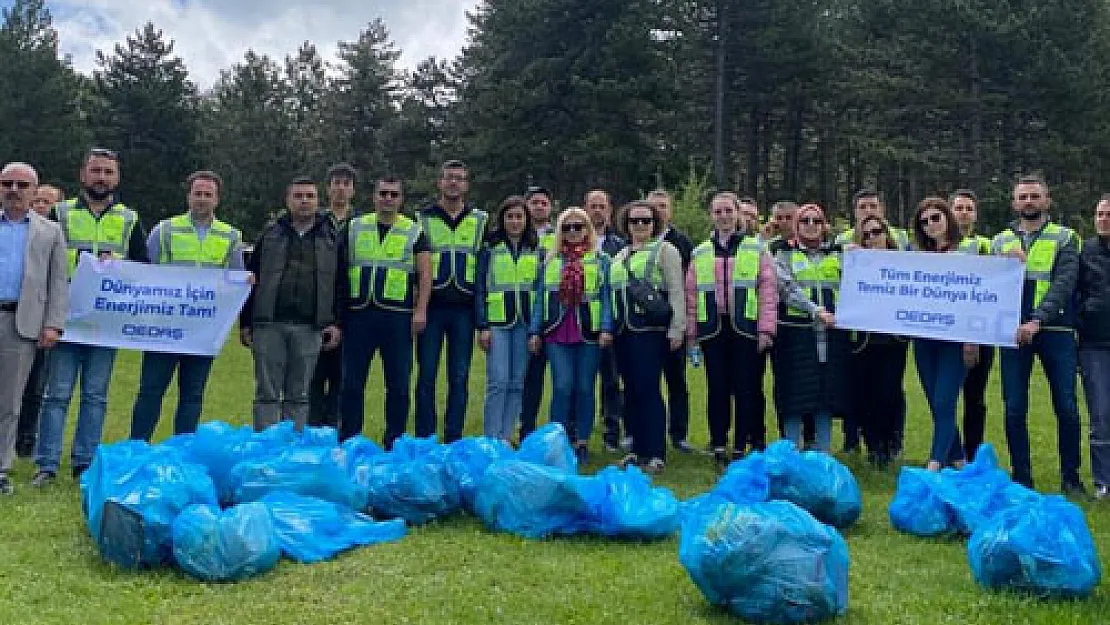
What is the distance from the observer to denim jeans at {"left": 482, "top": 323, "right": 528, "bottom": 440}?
790 cm

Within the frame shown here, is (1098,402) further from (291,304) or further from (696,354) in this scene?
(291,304)

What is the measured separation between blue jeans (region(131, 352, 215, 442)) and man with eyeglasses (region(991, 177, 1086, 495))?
18.6ft

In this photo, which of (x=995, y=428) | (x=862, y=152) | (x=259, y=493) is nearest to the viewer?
(x=259, y=493)

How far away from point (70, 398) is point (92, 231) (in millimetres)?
1160

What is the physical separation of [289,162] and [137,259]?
136ft

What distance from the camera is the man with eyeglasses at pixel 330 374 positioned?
8008 millimetres

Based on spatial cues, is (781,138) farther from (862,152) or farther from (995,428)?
(995,428)

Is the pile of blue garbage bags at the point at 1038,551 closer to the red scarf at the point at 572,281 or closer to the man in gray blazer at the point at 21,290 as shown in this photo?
the red scarf at the point at 572,281

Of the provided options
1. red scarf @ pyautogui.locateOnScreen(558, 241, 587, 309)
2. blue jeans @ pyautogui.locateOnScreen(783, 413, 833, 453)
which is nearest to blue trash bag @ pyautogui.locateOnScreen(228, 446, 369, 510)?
red scarf @ pyautogui.locateOnScreen(558, 241, 587, 309)

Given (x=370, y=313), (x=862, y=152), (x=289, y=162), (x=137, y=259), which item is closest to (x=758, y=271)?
(x=370, y=313)

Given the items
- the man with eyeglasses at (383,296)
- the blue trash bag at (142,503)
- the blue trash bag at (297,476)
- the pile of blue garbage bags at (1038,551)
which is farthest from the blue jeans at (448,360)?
the pile of blue garbage bags at (1038,551)

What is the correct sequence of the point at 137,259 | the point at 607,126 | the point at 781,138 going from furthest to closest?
the point at 781,138 < the point at 607,126 < the point at 137,259

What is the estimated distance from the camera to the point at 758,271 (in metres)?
7.53

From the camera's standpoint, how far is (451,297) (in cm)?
780
